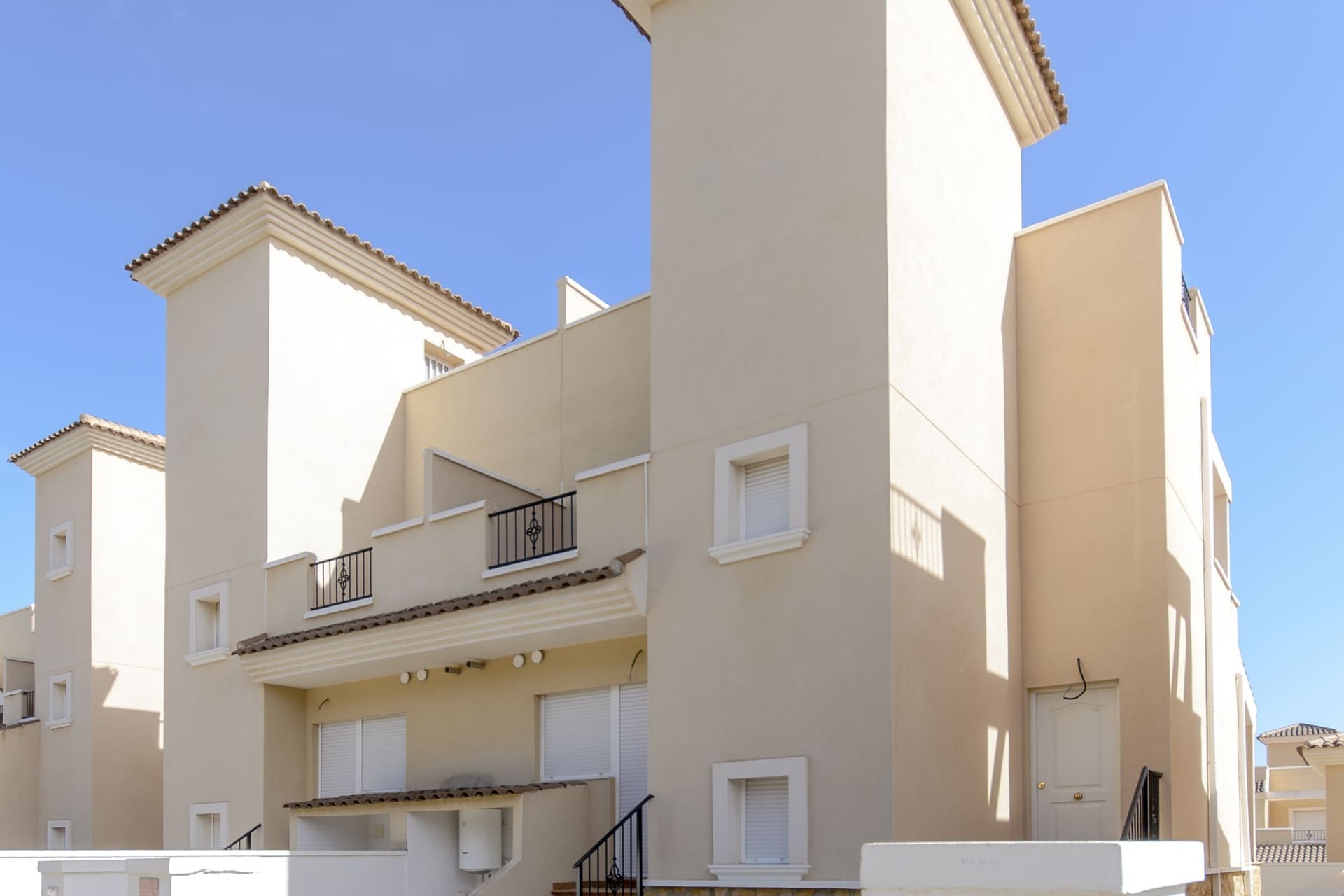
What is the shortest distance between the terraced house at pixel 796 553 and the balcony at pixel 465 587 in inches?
2.4

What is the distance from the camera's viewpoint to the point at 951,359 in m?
13.2

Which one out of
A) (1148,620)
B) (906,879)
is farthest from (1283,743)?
(906,879)

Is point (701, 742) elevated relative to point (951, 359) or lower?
lower

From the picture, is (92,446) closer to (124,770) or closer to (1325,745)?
(124,770)

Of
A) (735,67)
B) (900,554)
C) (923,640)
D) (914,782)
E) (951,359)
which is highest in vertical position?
(735,67)

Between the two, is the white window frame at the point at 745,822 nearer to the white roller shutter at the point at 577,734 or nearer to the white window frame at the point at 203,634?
the white roller shutter at the point at 577,734

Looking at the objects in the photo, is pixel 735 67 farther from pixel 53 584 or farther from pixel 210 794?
pixel 53 584

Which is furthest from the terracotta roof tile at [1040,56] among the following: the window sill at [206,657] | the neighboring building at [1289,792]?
the neighboring building at [1289,792]

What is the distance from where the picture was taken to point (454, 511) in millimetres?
15609

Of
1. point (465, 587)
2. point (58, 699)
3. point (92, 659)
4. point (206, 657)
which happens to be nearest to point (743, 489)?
point (465, 587)

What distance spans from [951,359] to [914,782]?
14.3ft

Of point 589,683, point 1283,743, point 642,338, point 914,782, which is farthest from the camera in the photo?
point 1283,743

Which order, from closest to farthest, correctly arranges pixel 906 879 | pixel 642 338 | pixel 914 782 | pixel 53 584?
pixel 906 879 < pixel 914 782 < pixel 642 338 < pixel 53 584

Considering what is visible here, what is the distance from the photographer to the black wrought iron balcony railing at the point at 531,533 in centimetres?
1529
